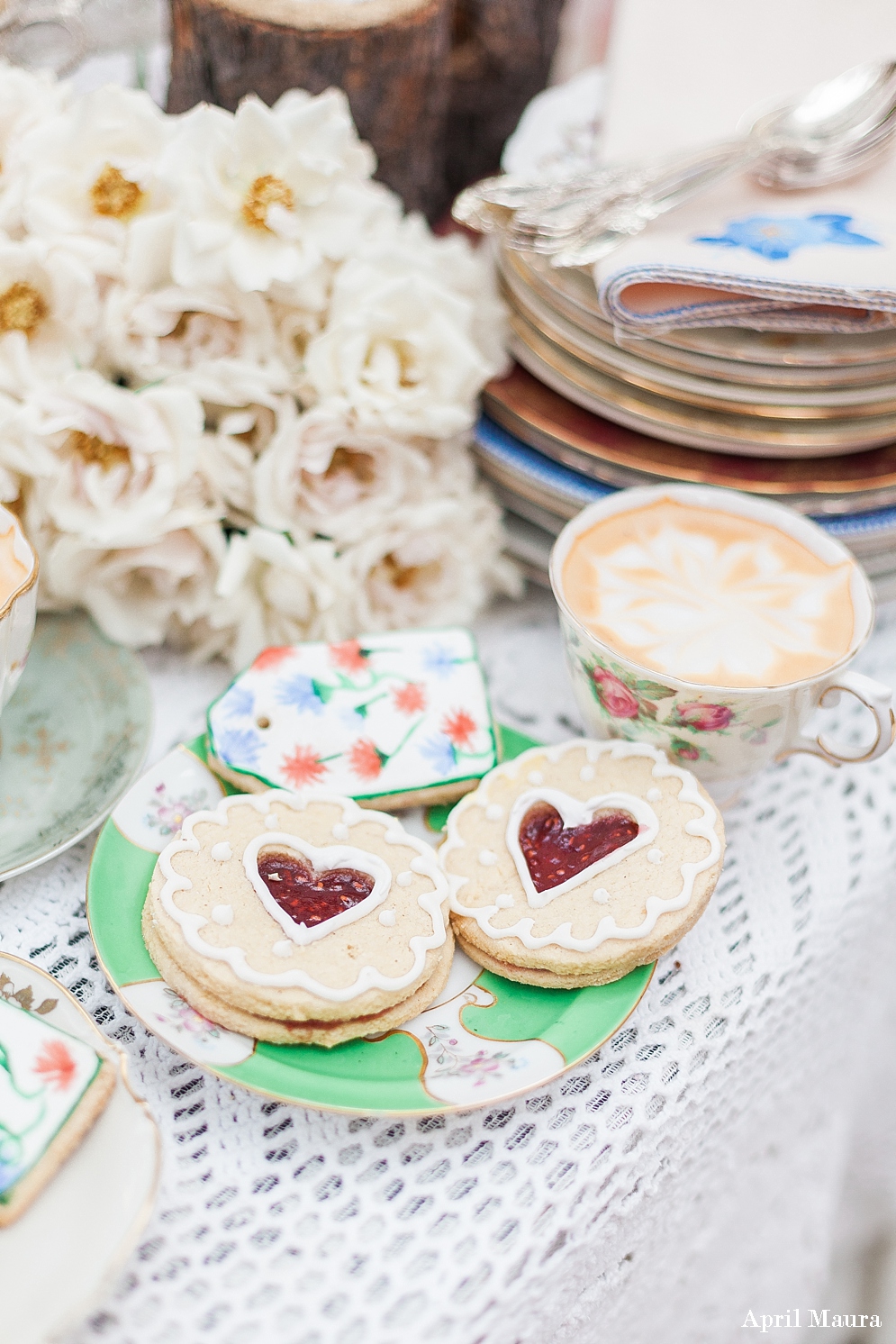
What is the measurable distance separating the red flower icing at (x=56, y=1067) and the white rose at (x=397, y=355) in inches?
21.7

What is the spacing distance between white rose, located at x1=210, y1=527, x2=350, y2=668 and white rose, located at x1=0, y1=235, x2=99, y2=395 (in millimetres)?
203

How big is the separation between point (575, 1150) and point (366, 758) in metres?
0.31

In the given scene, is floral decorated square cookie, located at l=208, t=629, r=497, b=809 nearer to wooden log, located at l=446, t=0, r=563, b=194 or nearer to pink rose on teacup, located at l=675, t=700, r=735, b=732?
pink rose on teacup, located at l=675, t=700, r=735, b=732

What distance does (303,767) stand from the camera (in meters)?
0.80

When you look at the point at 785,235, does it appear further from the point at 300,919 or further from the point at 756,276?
the point at 300,919

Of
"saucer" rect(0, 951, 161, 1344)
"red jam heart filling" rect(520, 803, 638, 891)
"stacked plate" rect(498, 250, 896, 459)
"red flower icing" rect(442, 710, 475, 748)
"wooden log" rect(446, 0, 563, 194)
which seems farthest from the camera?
"wooden log" rect(446, 0, 563, 194)

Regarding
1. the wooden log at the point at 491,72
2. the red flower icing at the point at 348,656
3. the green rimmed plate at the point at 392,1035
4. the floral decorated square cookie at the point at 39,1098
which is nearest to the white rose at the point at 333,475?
the red flower icing at the point at 348,656

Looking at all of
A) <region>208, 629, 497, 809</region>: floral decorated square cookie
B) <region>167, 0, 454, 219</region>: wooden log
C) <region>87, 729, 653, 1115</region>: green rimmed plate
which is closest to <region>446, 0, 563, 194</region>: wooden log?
<region>167, 0, 454, 219</region>: wooden log

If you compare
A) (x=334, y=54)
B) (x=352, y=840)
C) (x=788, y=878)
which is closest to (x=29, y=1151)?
(x=352, y=840)

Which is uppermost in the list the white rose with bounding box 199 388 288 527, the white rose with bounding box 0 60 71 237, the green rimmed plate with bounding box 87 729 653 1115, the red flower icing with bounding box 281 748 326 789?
the white rose with bounding box 0 60 71 237

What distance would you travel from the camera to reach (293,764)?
797 mm

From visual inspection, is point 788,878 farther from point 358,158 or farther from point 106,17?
point 106,17

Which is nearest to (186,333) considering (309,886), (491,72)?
(309,886)

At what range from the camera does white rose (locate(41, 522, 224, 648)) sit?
34.8 inches
